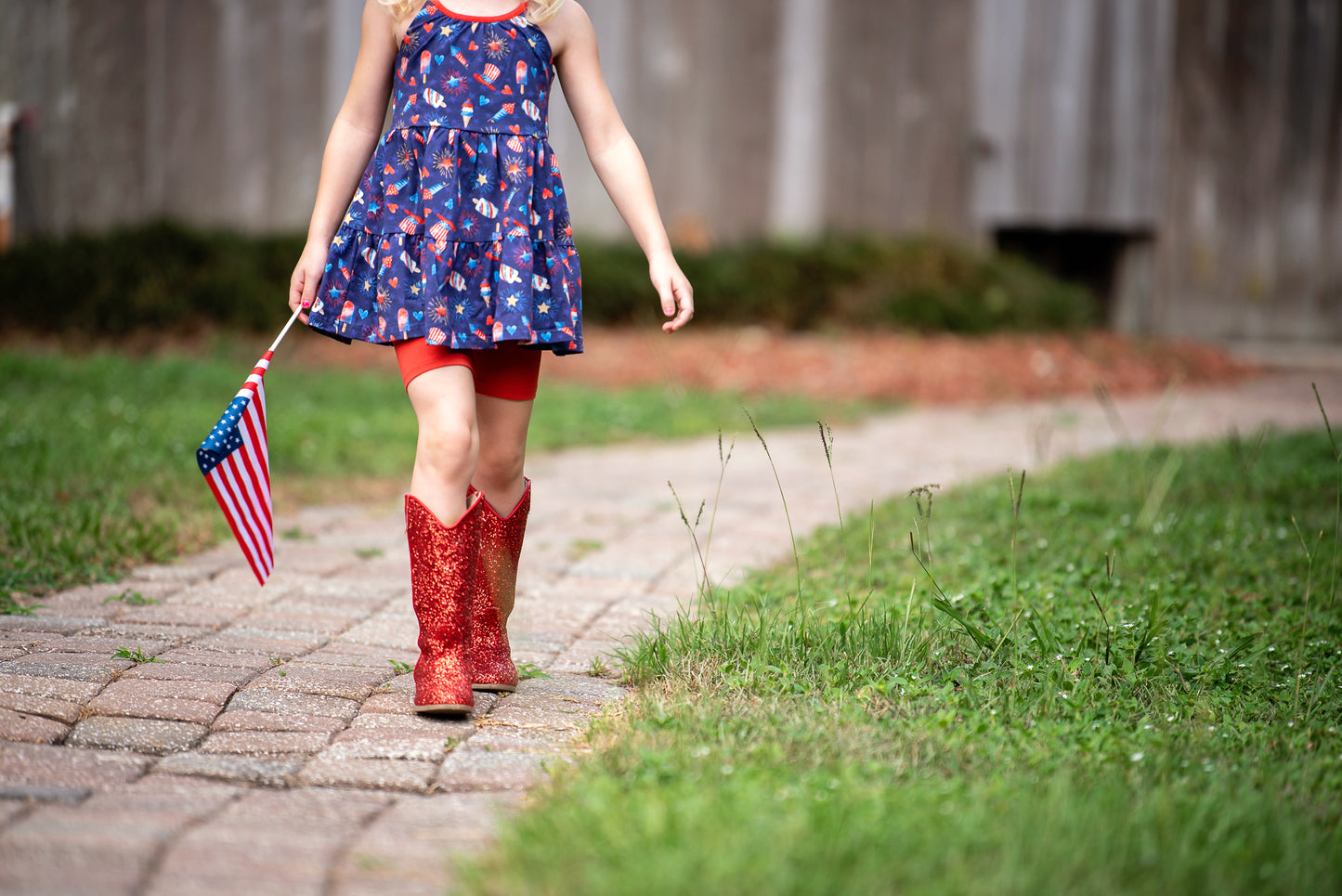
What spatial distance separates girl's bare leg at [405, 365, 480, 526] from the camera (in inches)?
90.0

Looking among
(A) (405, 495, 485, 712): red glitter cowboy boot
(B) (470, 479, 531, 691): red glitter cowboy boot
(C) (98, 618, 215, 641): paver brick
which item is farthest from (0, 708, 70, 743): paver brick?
(B) (470, 479, 531, 691): red glitter cowboy boot

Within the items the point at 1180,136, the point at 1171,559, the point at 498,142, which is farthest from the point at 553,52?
the point at 1180,136

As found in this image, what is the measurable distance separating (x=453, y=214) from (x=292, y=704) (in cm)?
96

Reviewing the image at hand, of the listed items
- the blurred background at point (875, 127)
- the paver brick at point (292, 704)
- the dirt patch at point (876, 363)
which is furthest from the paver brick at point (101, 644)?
the blurred background at point (875, 127)

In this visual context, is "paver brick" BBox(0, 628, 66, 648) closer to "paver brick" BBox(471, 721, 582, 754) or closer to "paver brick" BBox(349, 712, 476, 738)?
"paver brick" BBox(349, 712, 476, 738)

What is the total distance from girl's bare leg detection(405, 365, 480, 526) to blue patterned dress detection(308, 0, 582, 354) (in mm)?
78

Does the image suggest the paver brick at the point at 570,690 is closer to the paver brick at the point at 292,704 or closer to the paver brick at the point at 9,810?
the paver brick at the point at 292,704

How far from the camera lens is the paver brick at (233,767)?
2014 mm

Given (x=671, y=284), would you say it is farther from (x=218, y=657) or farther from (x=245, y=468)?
(x=218, y=657)

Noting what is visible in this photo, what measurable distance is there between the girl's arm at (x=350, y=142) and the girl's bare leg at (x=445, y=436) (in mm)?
314

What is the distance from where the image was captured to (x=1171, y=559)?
11.3ft

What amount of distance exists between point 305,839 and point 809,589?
1613 mm

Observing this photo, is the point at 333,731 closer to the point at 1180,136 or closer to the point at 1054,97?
the point at 1054,97

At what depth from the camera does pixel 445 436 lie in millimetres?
2279
